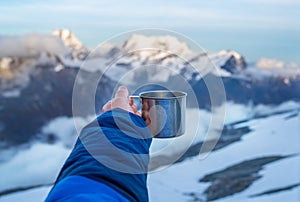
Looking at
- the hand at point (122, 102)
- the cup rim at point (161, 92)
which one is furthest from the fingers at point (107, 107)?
the cup rim at point (161, 92)

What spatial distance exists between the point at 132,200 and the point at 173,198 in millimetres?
3691

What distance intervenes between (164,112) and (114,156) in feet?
1.26

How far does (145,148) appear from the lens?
0.81 m

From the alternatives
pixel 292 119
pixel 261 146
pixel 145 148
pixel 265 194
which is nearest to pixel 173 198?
pixel 265 194

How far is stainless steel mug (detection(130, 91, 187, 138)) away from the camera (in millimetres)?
1041

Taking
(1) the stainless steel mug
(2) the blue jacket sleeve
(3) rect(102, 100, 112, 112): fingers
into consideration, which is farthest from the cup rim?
(2) the blue jacket sleeve

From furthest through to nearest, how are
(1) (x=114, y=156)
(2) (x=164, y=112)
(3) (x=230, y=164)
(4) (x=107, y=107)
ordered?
(3) (x=230, y=164), (2) (x=164, y=112), (4) (x=107, y=107), (1) (x=114, y=156)

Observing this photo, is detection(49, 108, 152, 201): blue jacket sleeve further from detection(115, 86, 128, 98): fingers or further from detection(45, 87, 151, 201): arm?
detection(115, 86, 128, 98): fingers

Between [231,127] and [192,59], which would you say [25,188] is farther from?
[192,59]

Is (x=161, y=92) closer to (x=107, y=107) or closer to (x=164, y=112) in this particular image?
(x=164, y=112)

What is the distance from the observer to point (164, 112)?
3.56ft

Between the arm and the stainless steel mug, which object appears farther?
the stainless steel mug

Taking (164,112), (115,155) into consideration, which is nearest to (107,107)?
(164,112)

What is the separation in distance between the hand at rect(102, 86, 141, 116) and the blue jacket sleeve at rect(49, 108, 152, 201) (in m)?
0.09
